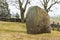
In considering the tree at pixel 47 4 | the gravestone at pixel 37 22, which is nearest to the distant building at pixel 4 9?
the tree at pixel 47 4

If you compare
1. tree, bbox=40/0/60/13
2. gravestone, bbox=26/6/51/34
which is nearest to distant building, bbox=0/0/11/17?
tree, bbox=40/0/60/13

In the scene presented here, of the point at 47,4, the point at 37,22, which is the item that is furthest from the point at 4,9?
the point at 37,22

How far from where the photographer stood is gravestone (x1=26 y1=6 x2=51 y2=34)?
961cm

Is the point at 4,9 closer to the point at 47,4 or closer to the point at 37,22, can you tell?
the point at 47,4

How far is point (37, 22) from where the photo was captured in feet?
31.5

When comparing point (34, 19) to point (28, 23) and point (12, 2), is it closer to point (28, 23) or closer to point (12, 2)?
point (28, 23)

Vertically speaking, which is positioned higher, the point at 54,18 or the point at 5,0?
Answer: the point at 5,0

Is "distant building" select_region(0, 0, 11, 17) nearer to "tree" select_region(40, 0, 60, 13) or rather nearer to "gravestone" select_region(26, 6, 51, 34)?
"tree" select_region(40, 0, 60, 13)

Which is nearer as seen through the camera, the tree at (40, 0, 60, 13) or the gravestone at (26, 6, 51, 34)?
the gravestone at (26, 6, 51, 34)

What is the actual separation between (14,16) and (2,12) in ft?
5.04

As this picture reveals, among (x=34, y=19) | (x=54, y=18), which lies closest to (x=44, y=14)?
(x=34, y=19)

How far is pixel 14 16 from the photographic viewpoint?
846 inches

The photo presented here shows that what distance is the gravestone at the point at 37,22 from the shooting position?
31.5 feet

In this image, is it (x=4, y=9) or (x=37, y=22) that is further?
(x=4, y=9)
